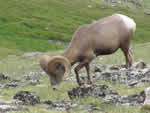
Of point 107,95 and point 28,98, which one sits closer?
point 28,98

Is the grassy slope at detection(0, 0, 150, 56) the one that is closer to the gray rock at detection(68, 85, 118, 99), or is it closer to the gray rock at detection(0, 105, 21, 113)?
the gray rock at detection(68, 85, 118, 99)

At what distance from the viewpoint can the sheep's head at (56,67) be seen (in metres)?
16.0

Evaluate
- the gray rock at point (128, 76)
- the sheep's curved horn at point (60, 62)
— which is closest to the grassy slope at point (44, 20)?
the gray rock at point (128, 76)

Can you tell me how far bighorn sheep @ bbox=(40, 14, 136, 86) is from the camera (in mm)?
16444

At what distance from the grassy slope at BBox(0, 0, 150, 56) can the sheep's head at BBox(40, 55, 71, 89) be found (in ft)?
197

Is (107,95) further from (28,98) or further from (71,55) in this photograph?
(71,55)

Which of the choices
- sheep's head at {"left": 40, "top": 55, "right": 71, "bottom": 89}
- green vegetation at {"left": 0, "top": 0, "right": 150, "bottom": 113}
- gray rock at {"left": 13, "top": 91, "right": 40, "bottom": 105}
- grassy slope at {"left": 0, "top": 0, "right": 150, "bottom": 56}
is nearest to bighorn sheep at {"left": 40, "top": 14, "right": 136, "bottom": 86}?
sheep's head at {"left": 40, "top": 55, "right": 71, "bottom": 89}

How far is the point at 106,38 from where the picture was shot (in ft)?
58.8

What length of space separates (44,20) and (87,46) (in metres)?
121

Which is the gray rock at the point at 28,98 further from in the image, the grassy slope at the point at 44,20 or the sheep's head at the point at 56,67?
the grassy slope at the point at 44,20

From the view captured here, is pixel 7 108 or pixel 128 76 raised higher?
pixel 7 108

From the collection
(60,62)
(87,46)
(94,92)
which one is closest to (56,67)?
(60,62)

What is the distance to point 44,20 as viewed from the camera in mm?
136875

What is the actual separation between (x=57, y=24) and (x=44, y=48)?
2013 inches
